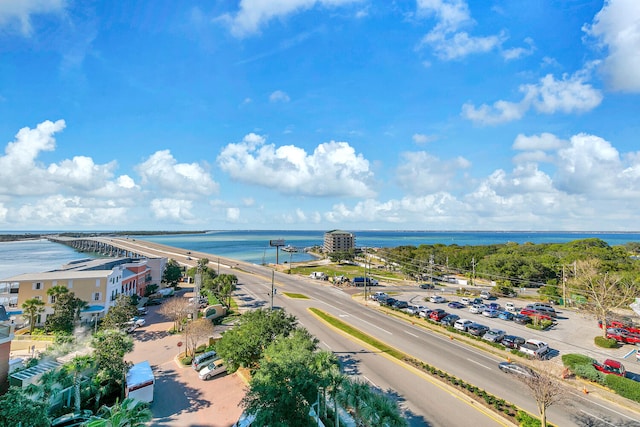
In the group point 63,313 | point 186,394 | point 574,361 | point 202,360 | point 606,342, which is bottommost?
point 186,394

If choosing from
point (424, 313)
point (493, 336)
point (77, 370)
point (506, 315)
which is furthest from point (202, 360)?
point (506, 315)

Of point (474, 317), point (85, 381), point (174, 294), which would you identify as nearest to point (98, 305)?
point (174, 294)

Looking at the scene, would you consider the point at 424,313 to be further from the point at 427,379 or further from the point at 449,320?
the point at 427,379

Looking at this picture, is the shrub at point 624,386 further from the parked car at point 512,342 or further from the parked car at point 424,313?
the parked car at point 424,313

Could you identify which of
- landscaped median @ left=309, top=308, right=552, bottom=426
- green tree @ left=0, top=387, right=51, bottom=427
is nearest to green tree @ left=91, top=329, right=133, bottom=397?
green tree @ left=0, top=387, right=51, bottom=427

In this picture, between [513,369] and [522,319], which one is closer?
[513,369]

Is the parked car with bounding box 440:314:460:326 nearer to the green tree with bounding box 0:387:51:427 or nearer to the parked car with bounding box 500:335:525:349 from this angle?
the parked car with bounding box 500:335:525:349

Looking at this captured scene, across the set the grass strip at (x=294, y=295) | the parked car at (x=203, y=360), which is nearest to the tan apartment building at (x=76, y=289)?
the parked car at (x=203, y=360)
